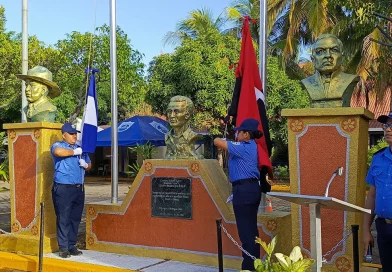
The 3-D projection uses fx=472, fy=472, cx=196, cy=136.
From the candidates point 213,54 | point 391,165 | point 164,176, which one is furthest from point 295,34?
point 391,165

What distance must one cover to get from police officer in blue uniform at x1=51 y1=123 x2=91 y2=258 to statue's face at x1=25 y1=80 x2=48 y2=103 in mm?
948

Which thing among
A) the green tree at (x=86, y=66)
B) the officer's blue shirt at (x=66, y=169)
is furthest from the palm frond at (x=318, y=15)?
the officer's blue shirt at (x=66, y=169)

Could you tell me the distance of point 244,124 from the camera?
4859 mm

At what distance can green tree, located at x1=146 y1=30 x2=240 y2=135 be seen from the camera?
16781mm

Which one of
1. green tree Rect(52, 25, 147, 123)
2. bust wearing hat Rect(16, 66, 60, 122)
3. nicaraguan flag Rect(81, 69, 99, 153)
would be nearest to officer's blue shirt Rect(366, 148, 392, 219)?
nicaraguan flag Rect(81, 69, 99, 153)

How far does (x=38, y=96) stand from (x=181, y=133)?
227 cm

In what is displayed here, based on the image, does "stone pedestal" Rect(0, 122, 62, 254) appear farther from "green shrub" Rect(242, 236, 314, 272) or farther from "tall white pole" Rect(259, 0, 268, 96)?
"green shrub" Rect(242, 236, 314, 272)

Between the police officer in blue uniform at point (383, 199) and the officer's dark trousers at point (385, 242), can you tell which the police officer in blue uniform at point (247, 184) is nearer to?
the police officer in blue uniform at point (383, 199)

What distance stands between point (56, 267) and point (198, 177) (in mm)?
2066

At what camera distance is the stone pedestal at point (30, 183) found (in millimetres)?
6609

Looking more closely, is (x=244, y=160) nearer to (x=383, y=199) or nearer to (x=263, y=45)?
(x=383, y=199)

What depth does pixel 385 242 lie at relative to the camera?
3.84m

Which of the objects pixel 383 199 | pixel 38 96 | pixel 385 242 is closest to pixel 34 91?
pixel 38 96

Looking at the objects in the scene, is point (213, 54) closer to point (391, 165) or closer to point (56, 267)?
point (56, 267)
